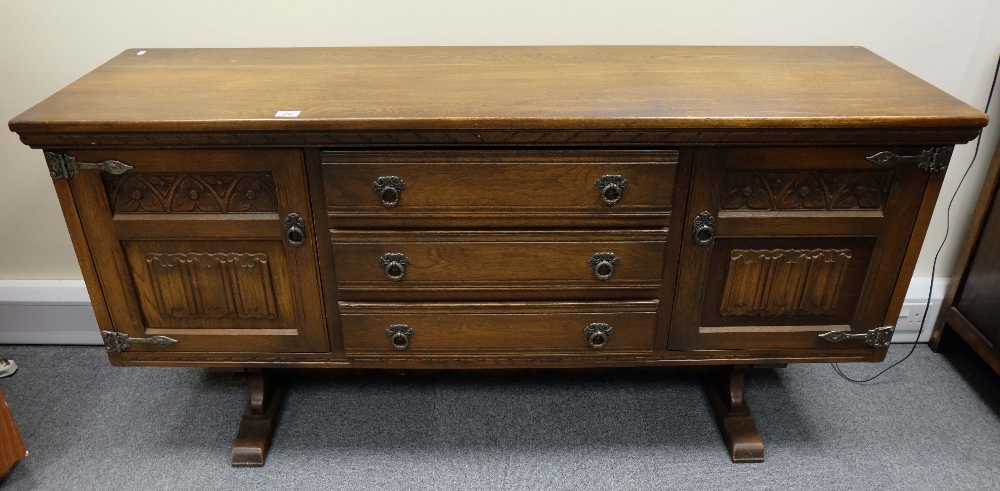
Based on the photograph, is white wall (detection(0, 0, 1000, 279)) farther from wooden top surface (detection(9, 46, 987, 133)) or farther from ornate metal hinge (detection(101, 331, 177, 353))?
ornate metal hinge (detection(101, 331, 177, 353))

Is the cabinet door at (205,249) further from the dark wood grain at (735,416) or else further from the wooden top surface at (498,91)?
the dark wood grain at (735,416)

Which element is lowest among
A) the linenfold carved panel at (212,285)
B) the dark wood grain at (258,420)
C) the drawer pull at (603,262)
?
the dark wood grain at (258,420)

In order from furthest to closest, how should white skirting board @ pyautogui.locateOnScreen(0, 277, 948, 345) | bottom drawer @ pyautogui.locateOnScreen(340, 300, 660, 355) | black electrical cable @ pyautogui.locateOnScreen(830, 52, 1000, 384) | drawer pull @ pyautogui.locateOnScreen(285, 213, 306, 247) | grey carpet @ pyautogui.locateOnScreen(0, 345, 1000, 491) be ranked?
white skirting board @ pyautogui.locateOnScreen(0, 277, 948, 345), black electrical cable @ pyautogui.locateOnScreen(830, 52, 1000, 384), grey carpet @ pyautogui.locateOnScreen(0, 345, 1000, 491), bottom drawer @ pyautogui.locateOnScreen(340, 300, 660, 355), drawer pull @ pyautogui.locateOnScreen(285, 213, 306, 247)

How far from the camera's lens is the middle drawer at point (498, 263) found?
1.21 metres

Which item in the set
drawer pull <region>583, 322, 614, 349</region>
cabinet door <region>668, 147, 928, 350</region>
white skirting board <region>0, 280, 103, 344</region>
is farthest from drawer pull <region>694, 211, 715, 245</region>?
white skirting board <region>0, 280, 103, 344</region>

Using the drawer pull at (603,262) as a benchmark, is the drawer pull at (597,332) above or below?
below

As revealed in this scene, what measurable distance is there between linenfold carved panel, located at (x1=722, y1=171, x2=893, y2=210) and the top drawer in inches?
4.9

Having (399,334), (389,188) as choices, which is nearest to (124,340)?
(399,334)

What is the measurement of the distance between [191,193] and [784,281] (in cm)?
108

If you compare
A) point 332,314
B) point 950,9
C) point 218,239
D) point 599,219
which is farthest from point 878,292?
point 218,239

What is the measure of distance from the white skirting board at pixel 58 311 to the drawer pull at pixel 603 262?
1068 mm

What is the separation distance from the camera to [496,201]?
3.81 ft

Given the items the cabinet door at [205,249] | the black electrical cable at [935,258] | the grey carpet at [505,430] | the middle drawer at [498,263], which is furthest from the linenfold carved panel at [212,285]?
the black electrical cable at [935,258]

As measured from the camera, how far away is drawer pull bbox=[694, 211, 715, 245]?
1179 mm
